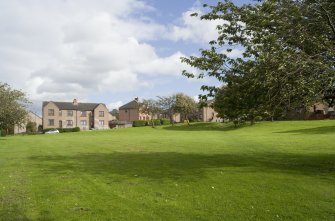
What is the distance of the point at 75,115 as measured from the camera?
146000 millimetres

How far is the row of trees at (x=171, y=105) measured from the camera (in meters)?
117

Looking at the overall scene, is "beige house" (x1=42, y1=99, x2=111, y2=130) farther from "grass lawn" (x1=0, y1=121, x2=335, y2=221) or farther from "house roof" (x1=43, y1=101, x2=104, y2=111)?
"grass lawn" (x1=0, y1=121, x2=335, y2=221)

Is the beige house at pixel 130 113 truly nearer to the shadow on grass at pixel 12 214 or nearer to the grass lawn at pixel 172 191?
the grass lawn at pixel 172 191

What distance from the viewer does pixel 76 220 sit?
33.1 ft

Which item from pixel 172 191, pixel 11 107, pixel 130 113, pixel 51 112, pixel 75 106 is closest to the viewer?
pixel 172 191

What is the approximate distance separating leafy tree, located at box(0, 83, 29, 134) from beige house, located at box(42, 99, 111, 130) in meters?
86.9

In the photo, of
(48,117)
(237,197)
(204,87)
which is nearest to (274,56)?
(204,87)

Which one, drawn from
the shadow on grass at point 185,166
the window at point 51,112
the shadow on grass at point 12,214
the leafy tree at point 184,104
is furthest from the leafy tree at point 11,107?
the window at point 51,112

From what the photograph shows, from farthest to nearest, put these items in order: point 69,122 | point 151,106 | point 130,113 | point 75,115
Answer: point 130,113 → point 75,115 → point 69,122 → point 151,106

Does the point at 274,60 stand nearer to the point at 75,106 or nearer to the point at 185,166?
the point at 185,166

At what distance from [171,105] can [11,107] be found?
71305mm

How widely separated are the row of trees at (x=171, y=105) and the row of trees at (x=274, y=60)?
97.2 meters

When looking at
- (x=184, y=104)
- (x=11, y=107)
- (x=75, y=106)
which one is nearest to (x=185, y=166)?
(x=11, y=107)

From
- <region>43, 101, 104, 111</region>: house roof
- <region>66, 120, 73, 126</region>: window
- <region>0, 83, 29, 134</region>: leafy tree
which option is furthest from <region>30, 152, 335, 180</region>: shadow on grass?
<region>66, 120, 73, 126</region>: window
